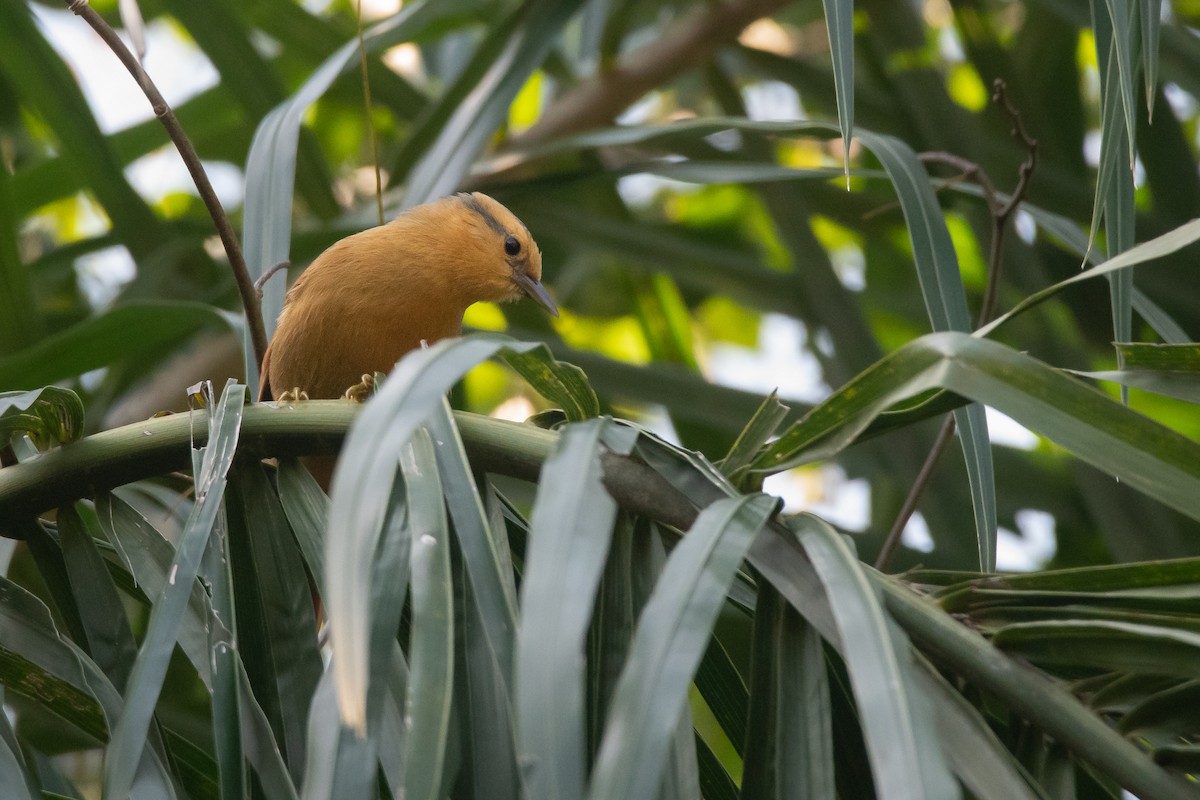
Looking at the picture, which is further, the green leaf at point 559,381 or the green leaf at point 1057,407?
the green leaf at point 559,381

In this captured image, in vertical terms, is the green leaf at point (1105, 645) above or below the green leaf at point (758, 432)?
below

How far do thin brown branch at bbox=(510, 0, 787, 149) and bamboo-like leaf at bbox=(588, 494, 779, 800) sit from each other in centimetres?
292

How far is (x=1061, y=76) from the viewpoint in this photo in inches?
158

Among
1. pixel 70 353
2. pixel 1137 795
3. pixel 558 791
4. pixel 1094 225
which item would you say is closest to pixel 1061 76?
pixel 1094 225

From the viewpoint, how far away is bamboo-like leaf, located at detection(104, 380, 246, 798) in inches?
45.5

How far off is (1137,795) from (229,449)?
0.97 metres

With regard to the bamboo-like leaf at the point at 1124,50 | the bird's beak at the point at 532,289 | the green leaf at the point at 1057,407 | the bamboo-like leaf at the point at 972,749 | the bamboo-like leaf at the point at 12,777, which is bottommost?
the bamboo-like leaf at the point at 12,777

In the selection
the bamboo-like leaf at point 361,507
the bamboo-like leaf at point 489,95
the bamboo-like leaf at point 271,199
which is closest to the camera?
the bamboo-like leaf at point 361,507

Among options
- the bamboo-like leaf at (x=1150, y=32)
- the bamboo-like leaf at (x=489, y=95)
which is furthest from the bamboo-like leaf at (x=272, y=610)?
the bamboo-like leaf at (x=489, y=95)

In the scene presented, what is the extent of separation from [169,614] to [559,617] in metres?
0.48

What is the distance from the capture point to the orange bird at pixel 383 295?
2.64 meters

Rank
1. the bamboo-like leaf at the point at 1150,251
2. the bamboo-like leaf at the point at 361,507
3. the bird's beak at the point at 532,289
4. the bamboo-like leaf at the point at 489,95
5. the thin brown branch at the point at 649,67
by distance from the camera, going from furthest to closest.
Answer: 1. the thin brown branch at the point at 649,67
2. the bird's beak at the point at 532,289
3. the bamboo-like leaf at the point at 489,95
4. the bamboo-like leaf at the point at 1150,251
5. the bamboo-like leaf at the point at 361,507

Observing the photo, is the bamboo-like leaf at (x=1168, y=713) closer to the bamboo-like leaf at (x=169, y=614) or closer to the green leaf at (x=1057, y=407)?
the green leaf at (x=1057, y=407)

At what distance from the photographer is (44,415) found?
1.59 metres
